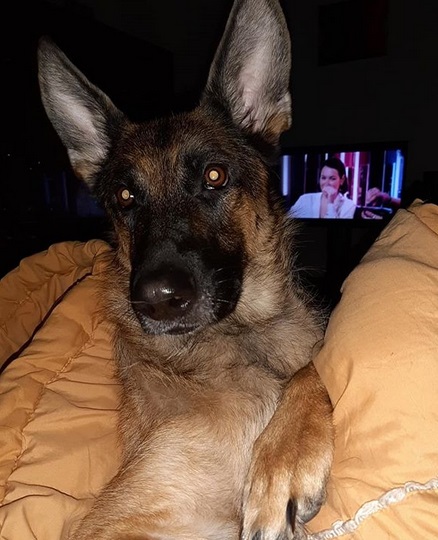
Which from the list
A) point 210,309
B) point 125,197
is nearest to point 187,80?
point 125,197

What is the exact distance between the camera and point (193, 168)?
1.77 meters

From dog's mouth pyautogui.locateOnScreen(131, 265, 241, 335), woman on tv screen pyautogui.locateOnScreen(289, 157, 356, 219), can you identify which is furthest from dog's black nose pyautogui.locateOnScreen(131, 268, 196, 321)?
woman on tv screen pyautogui.locateOnScreen(289, 157, 356, 219)

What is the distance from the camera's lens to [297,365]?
63.4 inches

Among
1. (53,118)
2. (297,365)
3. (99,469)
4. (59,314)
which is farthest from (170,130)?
(99,469)

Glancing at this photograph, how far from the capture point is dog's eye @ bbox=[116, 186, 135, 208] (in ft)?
6.11

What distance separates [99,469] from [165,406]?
1.33ft

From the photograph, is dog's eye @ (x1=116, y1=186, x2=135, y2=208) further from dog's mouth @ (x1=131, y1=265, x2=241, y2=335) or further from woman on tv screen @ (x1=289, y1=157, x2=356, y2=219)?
woman on tv screen @ (x1=289, y1=157, x2=356, y2=219)

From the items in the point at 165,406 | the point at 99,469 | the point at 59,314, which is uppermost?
the point at 59,314

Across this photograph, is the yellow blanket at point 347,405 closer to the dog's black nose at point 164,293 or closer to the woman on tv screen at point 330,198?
the dog's black nose at point 164,293

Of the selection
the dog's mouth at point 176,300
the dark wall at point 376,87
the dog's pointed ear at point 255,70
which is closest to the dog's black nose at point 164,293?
the dog's mouth at point 176,300

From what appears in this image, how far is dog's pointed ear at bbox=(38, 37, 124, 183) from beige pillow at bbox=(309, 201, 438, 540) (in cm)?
133

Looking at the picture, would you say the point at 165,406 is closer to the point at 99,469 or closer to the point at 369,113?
the point at 99,469

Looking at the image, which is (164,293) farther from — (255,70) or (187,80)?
(187,80)

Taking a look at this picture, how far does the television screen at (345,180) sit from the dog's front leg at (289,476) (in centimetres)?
463
